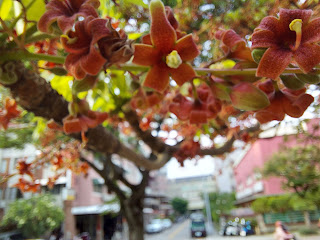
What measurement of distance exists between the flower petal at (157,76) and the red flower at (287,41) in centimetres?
16

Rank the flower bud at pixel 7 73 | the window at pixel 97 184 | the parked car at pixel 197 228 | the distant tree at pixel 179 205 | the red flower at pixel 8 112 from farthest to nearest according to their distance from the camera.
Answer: the distant tree at pixel 179 205 < the parked car at pixel 197 228 < the window at pixel 97 184 < the red flower at pixel 8 112 < the flower bud at pixel 7 73

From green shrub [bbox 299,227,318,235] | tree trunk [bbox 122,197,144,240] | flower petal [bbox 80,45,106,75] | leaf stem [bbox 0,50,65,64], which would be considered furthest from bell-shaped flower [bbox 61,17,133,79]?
green shrub [bbox 299,227,318,235]

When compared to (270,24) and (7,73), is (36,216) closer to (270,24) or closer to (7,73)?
(7,73)

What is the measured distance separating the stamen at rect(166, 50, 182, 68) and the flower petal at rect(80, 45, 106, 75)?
11cm

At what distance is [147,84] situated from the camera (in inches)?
20.0

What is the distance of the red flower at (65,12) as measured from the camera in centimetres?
50

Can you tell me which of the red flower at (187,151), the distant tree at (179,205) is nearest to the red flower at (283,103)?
the red flower at (187,151)

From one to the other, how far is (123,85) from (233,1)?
272 cm

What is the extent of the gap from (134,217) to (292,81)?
563 cm

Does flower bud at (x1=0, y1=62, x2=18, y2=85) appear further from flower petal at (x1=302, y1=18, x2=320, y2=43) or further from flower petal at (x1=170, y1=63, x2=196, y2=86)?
flower petal at (x1=302, y1=18, x2=320, y2=43)

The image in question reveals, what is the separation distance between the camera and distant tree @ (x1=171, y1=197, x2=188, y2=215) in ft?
156

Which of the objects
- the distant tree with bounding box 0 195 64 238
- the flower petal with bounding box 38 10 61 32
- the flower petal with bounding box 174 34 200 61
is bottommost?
the distant tree with bounding box 0 195 64 238

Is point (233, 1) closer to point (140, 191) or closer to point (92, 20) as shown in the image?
point (92, 20)

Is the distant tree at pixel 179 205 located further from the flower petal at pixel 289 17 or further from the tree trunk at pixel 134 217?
the flower petal at pixel 289 17
